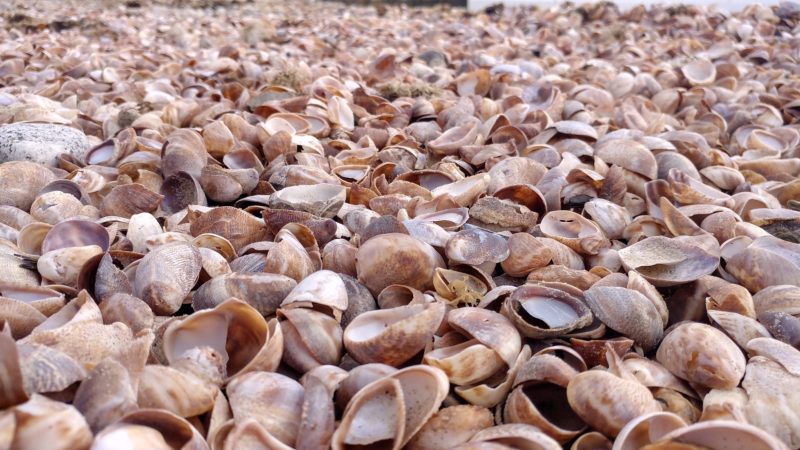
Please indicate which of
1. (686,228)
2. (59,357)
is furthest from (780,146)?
(59,357)

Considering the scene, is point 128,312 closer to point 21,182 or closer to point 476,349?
point 476,349

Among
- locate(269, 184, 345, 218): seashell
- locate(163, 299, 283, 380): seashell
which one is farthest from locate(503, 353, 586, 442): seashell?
locate(269, 184, 345, 218): seashell

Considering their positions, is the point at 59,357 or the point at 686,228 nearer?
the point at 59,357

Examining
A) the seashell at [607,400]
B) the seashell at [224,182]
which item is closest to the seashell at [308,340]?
the seashell at [607,400]

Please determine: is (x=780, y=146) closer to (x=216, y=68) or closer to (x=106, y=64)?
(x=216, y=68)

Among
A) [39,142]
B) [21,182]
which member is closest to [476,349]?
[21,182]

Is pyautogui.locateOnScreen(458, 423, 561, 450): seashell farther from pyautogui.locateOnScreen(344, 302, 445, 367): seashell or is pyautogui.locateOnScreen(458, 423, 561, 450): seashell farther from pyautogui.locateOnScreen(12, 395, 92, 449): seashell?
pyautogui.locateOnScreen(12, 395, 92, 449): seashell
